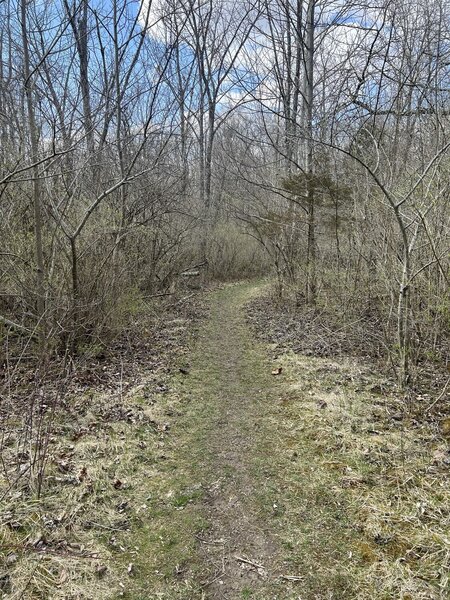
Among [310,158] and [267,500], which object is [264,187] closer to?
[310,158]

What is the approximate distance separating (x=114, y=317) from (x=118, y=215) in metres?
2.13

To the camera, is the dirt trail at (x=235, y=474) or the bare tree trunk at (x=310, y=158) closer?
the dirt trail at (x=235, y=474)

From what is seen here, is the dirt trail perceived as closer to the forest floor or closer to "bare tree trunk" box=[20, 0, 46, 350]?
the forest floor

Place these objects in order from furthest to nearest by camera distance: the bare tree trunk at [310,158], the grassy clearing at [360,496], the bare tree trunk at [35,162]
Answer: the bare tree trunk at [310,158]
the bare tree trunk at [35,162]
the grassy clearing at [360,496]

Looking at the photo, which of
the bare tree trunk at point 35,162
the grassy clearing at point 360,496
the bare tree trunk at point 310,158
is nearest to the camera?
the grassy clearing at point 360,496

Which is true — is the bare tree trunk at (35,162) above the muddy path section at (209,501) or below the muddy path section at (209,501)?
above

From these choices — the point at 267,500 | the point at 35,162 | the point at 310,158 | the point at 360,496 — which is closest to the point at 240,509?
the point at 267,500

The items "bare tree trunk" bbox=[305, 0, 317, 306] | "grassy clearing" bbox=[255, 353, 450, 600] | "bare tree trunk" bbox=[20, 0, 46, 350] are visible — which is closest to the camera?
"grassy clearing" bbox=[255, 353, 450, 600]

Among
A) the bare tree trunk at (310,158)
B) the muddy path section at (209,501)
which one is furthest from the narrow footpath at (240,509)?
the bare tree trunk at (310,158)

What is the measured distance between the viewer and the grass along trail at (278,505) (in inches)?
93.3

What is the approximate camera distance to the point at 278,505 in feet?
9.97

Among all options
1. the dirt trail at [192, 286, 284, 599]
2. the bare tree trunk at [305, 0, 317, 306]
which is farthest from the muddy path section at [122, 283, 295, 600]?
the bare tree trunk at [305, 0, 317, 306]

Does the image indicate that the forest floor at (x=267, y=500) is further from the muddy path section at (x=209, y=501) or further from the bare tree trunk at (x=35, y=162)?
the bare tree trunk at (x=35, y=162)

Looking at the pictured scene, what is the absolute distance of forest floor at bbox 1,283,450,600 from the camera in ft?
7.79
